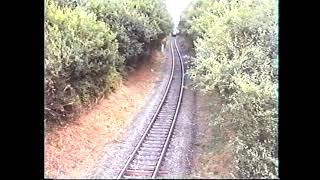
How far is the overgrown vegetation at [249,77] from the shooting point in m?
8.66

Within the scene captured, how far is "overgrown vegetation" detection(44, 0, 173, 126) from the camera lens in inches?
444

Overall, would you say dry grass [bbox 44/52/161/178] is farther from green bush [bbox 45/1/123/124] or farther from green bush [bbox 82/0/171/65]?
green bush [bbox 82/0/171/65]

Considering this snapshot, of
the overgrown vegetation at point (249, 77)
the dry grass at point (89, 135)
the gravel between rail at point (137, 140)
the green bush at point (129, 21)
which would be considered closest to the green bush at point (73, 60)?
the dry grass at point (89, 135)

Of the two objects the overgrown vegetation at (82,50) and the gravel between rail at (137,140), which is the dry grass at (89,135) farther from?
the overgrown vegetation at (82,50)

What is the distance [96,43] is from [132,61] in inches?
276

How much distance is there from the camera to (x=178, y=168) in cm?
1060

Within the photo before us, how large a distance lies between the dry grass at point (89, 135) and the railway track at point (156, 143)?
93 centimetres

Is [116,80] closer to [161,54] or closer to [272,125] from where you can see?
[272,125]

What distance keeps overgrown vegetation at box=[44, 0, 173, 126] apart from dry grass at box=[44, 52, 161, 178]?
426 millimetres

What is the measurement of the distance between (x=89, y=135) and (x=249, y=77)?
518 centimetres

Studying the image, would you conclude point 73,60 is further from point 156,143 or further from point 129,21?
point 129,21

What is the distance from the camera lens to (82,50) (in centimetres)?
1276

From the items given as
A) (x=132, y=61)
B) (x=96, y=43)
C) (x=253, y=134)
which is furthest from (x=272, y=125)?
(x=132, y=61)
